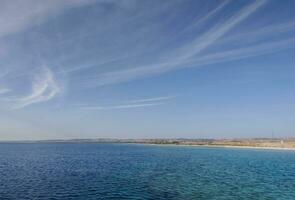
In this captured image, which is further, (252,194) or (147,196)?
(252,194)

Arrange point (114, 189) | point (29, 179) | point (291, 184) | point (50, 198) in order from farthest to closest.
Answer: point (29, 179) → point (291, 184) → point (114, 189) → point (50, 198)

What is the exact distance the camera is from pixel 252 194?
1644 inches

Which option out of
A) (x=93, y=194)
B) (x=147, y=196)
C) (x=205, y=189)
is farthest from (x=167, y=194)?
(x=93, y=194)

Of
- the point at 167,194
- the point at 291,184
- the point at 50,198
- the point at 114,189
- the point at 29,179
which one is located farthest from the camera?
the point at 29,179

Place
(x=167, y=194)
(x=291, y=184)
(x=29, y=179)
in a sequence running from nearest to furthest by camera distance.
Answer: (x=167, y=194) < (x=291, y=184) < (x=29, y=179)

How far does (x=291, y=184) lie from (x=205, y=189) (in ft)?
53.7

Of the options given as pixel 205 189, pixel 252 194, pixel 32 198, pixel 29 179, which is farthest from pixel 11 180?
pixel 252 194

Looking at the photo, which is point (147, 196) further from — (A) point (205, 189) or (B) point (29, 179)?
(B) point (29, 179)

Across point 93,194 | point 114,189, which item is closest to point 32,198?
point 93,194

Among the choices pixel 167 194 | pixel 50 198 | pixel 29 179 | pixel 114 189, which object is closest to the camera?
pixel 50 198

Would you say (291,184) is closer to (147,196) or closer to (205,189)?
(205,189)

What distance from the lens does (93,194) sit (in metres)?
40.7

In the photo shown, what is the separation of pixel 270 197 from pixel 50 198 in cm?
2750

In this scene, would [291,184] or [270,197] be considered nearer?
[270,197]
